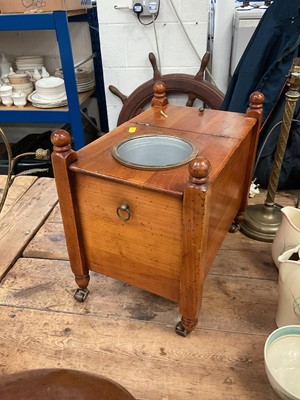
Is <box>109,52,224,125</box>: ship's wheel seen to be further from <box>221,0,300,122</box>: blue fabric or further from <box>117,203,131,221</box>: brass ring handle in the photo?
<box>117,203,131,221</box>: brass ring handle

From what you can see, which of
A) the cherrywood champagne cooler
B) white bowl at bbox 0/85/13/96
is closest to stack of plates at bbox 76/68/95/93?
white bowl at bbox 0/85/13/96

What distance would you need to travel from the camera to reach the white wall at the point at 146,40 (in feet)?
5.16

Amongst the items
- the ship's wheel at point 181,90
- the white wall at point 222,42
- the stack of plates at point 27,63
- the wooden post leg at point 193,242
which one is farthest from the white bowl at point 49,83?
the wooden post leg at point 193,242

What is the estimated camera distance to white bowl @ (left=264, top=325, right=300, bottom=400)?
0.60 meters

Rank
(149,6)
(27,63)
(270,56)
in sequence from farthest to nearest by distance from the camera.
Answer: (27,63), (149,6), (270,56)

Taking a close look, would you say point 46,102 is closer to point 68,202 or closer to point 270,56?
point 270,56

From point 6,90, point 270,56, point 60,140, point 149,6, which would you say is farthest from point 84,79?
point 60,140

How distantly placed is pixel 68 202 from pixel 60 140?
0.42ft

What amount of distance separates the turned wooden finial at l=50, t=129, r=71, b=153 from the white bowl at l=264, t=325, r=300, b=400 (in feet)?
1.67

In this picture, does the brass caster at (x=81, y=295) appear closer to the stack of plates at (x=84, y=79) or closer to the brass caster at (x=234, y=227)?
the brass caster at (x=234, y=227)

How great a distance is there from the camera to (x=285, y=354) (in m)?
0.63

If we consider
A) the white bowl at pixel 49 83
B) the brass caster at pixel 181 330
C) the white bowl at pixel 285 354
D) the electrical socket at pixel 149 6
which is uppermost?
the electrical socket at pixel 149 6

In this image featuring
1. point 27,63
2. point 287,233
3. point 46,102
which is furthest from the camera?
point 27,63

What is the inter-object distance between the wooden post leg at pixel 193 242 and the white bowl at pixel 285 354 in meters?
0.15
